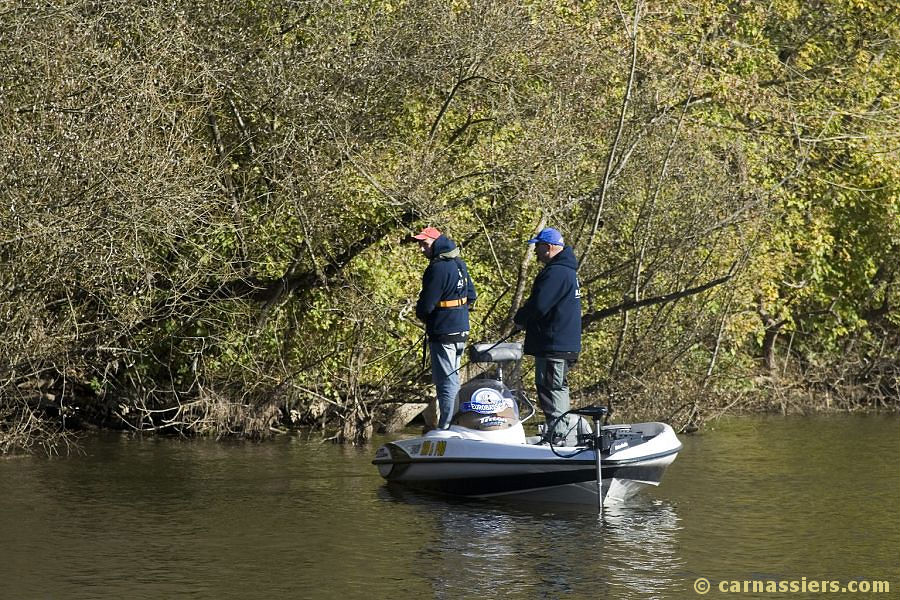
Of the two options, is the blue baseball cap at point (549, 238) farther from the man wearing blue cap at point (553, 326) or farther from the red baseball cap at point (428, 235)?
the red baseball cap at point (428, 235)

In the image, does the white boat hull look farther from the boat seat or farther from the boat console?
the boat seat

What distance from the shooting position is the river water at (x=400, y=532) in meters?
8.99

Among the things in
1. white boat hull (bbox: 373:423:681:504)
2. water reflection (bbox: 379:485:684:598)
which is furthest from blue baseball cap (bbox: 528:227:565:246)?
water reflection (bbox: 379:485:684:598)

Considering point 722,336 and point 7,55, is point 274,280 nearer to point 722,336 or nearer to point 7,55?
point 7,55

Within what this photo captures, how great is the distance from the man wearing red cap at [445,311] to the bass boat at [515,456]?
18cm

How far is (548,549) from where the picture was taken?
33.0 ft

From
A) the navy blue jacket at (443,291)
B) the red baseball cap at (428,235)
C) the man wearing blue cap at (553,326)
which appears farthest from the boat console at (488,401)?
the red baseball cap at (428,235)

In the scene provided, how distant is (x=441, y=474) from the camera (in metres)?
12.7

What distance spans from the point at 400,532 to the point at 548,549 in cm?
132

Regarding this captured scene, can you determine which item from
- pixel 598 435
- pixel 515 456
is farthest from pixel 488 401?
pixel 598 435

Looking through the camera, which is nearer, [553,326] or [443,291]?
[553,326]

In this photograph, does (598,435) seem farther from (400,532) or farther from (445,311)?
(445,311)

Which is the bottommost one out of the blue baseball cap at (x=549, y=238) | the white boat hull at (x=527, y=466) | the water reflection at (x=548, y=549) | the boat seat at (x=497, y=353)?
the water reflection at (x=548, y=549)

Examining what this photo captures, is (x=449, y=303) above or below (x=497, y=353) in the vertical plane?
above
